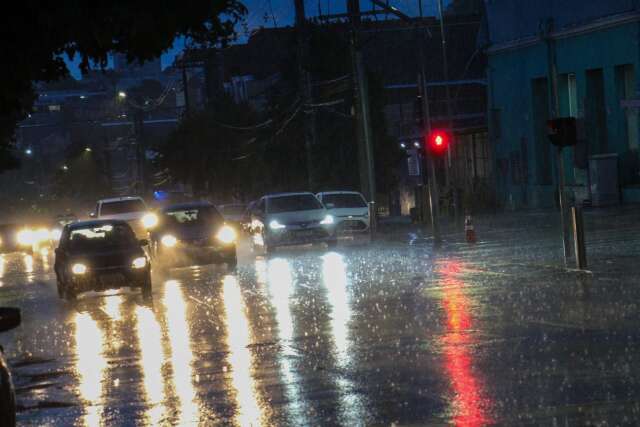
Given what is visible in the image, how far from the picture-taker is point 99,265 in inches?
1003

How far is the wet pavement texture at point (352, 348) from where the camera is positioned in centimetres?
1080

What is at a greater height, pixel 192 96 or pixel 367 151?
pixel 192 96

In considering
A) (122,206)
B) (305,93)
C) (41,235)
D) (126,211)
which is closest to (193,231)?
(126,211)

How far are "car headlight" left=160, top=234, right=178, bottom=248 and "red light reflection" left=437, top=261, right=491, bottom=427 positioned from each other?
38.9 feet

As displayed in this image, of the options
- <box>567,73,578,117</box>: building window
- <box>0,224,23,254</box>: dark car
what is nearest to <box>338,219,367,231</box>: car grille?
<box>567,73,578,117</box>: building window

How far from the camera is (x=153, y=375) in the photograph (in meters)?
13.5

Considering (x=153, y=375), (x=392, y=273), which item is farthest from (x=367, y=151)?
(x=153, y=375)

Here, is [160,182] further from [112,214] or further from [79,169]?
[112,214]

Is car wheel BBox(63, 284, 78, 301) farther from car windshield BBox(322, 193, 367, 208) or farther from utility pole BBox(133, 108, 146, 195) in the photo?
utility pole BBox(133, 108, 146, 195)

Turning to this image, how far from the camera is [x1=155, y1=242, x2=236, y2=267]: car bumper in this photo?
32469mm

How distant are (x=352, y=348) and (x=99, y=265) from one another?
11586mm

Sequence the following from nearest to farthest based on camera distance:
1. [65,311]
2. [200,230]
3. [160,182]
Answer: [65,311] → [200,230] → [160,182]

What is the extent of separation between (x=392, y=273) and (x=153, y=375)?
44.1 feet

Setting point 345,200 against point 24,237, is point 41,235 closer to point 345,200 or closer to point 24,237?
point 24,237
